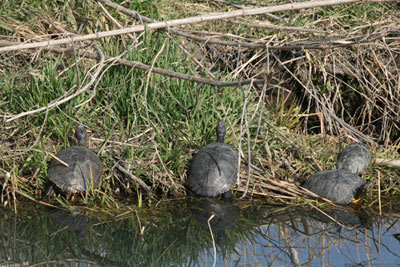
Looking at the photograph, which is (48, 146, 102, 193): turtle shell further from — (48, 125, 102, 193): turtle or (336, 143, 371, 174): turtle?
(336, 143, 371, 174): turtle

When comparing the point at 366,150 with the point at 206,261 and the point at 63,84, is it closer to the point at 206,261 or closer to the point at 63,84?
the point at 206,261

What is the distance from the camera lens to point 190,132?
455 centimetres

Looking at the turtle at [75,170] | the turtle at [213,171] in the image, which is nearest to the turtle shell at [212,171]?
the turtle at [213,171]

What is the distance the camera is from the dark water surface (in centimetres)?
313

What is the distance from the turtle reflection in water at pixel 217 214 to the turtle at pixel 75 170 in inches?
28.9

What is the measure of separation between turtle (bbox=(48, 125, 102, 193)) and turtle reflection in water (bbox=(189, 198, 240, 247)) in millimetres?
733

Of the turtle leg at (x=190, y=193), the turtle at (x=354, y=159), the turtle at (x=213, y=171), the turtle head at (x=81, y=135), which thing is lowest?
the turtle head at (x=81, y=135)

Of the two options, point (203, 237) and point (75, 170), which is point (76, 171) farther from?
point (203, 237)

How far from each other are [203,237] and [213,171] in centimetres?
79

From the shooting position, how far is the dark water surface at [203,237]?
313cm

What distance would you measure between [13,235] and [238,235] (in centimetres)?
136

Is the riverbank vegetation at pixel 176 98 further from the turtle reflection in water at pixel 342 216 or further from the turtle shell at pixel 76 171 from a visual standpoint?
the turtle reflection in water at pixel 342 216

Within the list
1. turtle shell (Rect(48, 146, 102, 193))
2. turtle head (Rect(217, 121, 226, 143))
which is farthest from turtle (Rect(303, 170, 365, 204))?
turtle shell (Rect(48, 146, 102, 193))

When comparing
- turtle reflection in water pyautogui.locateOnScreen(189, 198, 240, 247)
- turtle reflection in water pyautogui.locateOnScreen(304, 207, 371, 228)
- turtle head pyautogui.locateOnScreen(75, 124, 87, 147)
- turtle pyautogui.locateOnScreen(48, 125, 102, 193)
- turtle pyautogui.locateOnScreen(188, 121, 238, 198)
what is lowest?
turtle pyautogui.locateOnScreen(48, 125, 102, 193)
